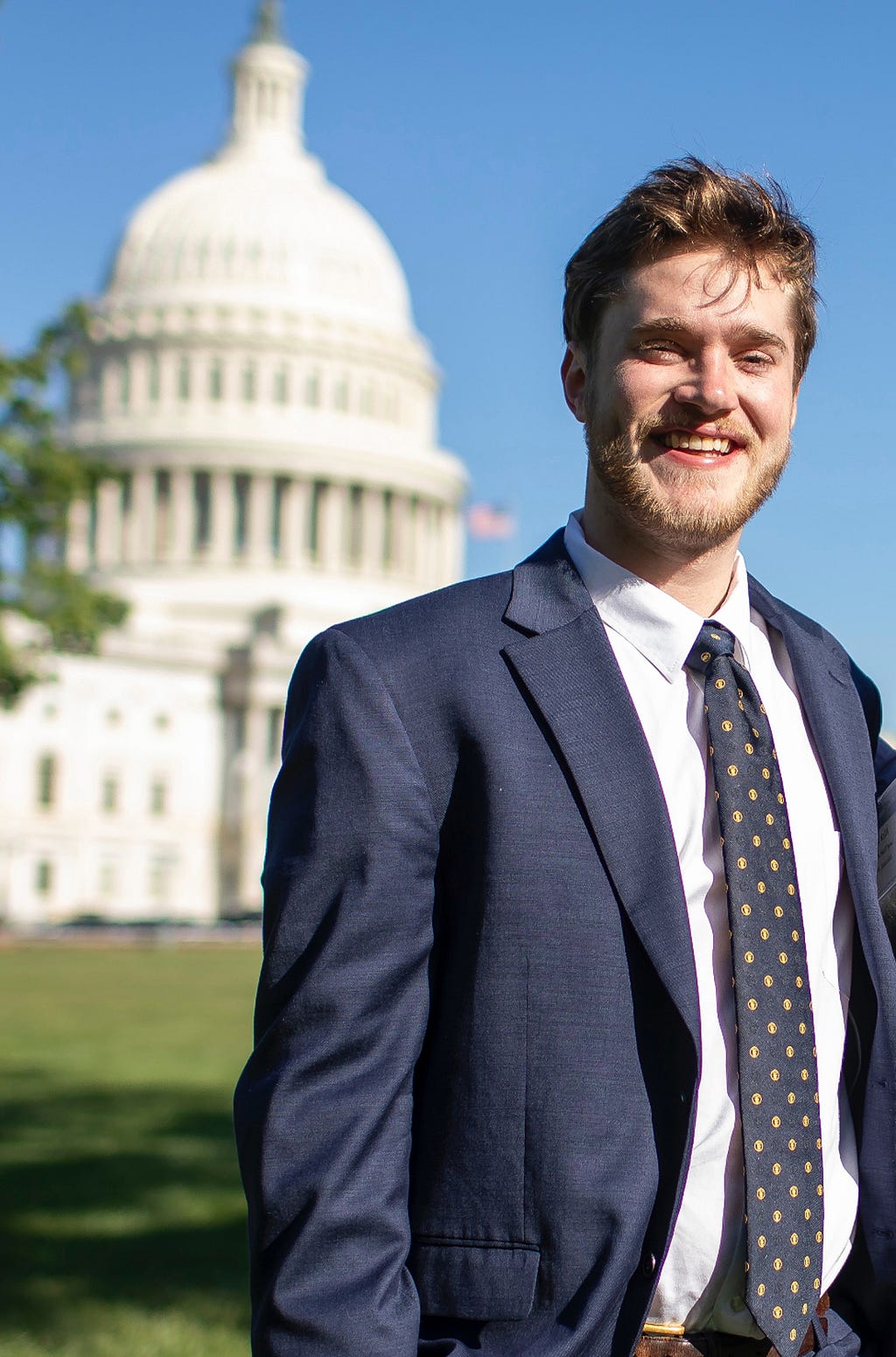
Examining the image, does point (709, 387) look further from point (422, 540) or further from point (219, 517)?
point (422, 540)

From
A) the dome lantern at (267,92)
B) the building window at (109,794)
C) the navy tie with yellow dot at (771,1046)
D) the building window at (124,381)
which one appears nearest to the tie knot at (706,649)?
the navy tie with yellow dot at (771,1046)

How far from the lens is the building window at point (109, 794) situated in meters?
78.6

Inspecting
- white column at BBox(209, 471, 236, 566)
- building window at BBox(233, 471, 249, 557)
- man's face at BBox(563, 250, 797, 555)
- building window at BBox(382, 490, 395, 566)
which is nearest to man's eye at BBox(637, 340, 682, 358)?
man's face at BBox(563, 250, 797, 555)

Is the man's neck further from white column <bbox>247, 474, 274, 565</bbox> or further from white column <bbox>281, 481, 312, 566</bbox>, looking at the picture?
white column <bbox>281, 481, 312, 566</bbox>

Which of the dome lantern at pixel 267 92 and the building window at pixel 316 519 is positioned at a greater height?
the dome lantern at pixel 267 92

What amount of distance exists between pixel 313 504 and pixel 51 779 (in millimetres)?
20699

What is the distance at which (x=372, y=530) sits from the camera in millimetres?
90562

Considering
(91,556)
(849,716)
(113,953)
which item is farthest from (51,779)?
(849,716)

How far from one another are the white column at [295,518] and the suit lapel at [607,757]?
85.9 metres

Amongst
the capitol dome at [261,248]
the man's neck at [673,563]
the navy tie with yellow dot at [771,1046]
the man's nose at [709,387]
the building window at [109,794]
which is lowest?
the building window at [109,794]

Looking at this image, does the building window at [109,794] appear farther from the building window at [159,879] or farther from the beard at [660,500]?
the beard at [660,500]

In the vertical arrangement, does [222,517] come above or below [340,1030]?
above

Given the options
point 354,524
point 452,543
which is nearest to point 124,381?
point 354,524

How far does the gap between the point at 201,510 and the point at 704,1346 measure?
8772 cm
